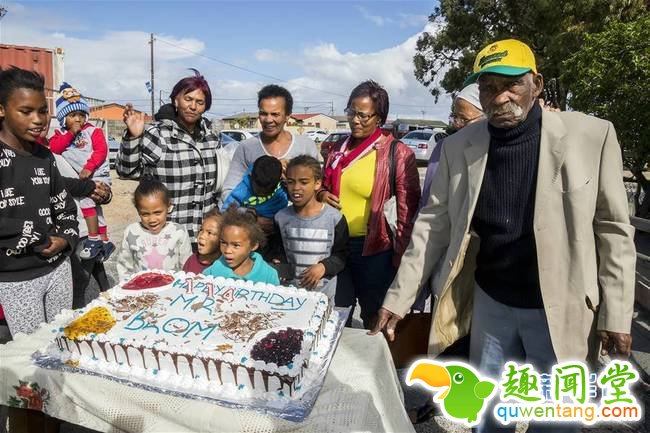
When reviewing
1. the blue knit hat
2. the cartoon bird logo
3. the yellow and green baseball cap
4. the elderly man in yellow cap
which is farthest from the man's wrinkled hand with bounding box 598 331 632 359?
the blue knit hat

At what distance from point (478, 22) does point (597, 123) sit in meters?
18.1

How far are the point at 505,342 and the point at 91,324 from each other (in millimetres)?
1961

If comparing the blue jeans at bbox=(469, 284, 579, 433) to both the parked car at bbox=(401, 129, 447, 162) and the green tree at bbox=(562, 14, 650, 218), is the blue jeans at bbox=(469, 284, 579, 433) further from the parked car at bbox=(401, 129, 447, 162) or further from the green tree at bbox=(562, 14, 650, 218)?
the parked car at bbox=(401, 129, 447, 162)

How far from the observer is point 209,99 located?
330cm

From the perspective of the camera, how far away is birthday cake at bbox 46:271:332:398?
6.13 ft

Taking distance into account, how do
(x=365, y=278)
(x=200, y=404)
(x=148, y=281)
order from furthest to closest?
(x=365, y=278) → (x=148, y=281) → (x=200, y=404)

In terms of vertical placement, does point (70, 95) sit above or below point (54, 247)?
above

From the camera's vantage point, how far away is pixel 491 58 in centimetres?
199

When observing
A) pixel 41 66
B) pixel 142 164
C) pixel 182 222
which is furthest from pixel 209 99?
pixel 41 66

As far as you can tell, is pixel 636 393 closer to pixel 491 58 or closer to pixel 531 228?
pixel 531 228

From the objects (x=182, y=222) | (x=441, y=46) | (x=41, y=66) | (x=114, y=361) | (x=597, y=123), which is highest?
(x=441, y=46)

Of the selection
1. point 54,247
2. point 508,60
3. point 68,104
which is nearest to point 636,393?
point 508,60

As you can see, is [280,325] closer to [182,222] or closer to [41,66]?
[182,222]

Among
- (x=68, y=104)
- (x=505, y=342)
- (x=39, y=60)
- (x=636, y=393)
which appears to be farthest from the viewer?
(x=39, y=60)
